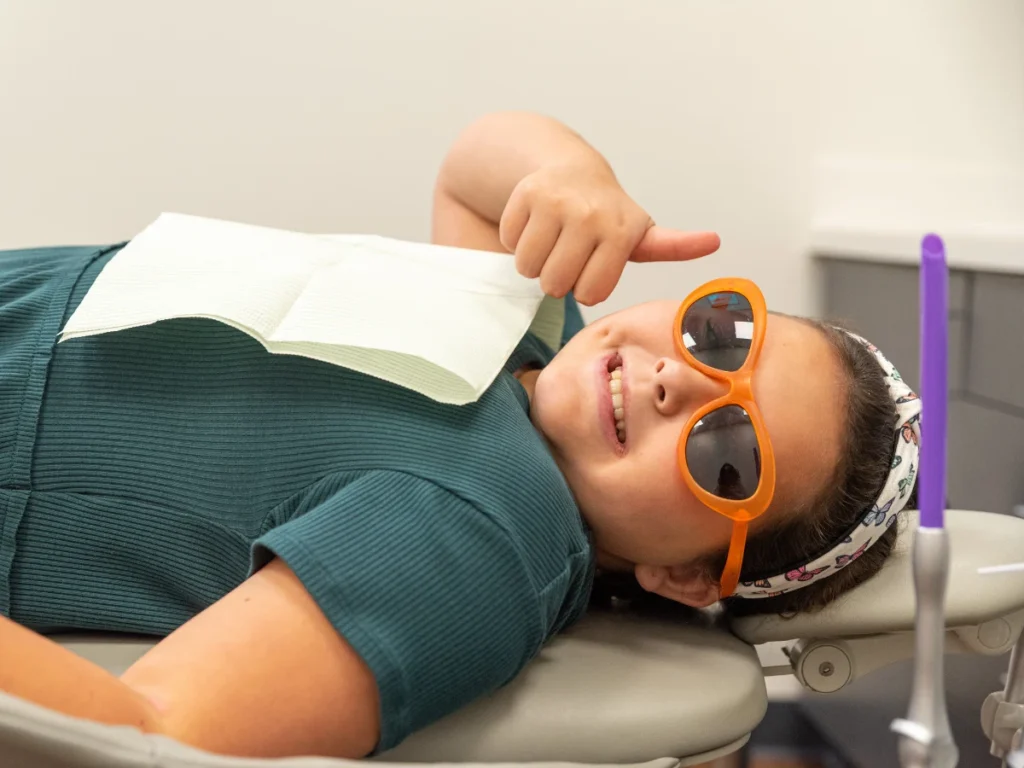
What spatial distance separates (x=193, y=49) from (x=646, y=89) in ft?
2.23

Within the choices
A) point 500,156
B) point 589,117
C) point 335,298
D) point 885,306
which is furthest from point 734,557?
point 589,117

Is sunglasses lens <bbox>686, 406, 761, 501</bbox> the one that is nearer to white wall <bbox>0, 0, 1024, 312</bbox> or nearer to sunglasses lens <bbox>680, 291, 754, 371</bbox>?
sunglasses lens <bbox>680, 291, 754, 371</bbox>

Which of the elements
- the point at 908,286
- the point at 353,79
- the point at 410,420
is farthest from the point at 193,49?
the point at 908,286

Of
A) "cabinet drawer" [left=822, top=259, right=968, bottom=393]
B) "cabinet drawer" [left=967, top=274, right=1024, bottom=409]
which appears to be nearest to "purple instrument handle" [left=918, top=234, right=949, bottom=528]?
"cabinet drawer" [left=967, top=274, right=1024, bottom=409]

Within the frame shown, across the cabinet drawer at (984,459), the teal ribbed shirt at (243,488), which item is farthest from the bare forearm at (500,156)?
the cabinet drawer at (984,459)

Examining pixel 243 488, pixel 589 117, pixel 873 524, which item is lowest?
pixel 873 524

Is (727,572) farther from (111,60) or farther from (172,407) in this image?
(111,60)

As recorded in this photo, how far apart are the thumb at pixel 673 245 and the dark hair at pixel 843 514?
0.15 metres

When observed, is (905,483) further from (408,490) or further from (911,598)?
(408,490)

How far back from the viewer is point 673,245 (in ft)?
2.85

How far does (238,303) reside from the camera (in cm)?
73

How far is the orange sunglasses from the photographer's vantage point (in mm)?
753

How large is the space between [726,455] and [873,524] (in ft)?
0.53

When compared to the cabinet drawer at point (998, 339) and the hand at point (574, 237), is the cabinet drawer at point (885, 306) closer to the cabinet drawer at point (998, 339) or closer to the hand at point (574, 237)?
the cabinet drawer at point (998, 339)
